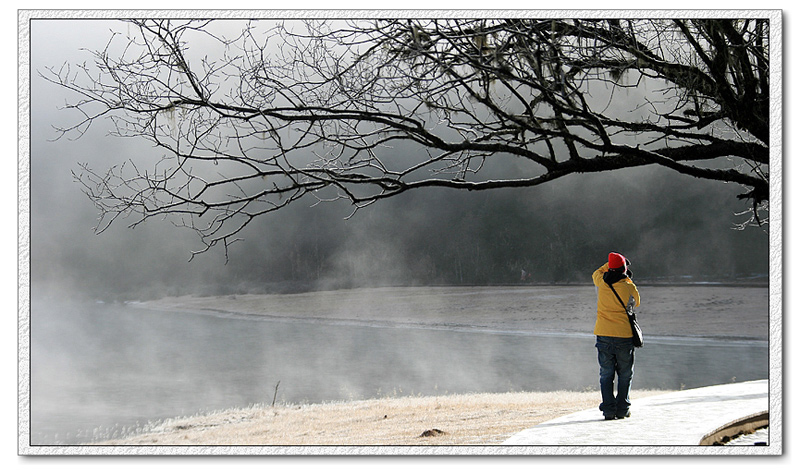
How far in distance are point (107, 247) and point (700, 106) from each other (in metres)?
4.91

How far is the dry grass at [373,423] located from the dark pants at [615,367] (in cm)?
75

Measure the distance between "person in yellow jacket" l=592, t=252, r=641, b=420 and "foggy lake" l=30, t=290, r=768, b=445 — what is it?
1491mm

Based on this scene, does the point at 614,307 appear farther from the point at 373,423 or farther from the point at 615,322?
the point at 373,423

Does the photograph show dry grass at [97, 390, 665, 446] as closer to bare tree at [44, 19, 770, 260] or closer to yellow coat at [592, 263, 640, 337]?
yellow coat at [592, 263, 640, 337]

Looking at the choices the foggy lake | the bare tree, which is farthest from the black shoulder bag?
the foggy lake

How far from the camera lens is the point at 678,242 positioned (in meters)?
8.92

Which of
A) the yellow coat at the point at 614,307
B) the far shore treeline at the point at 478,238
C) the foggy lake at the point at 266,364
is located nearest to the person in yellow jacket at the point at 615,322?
the yellow coat at the point at 614,307

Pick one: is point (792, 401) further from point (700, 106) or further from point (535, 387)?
point (535, 387)

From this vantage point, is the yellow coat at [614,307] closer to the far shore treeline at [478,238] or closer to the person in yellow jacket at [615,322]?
the person in yellow jacket at [615,322]

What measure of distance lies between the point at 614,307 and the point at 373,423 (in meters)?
2.69

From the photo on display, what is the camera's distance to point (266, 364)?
10844 mm

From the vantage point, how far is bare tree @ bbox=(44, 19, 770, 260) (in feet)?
12.7

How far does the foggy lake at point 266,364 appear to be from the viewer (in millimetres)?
5031

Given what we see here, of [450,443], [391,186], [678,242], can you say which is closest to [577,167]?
[391,186]
